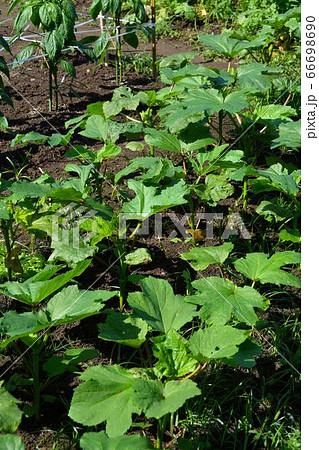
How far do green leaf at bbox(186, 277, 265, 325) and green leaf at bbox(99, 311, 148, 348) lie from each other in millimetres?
219

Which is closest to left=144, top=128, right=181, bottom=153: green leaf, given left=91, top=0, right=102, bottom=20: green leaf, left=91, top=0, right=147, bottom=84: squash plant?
left=91, top=0, right=147, bottom=84: squash plant

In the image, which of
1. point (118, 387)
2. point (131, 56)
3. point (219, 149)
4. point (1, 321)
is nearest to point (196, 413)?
point (118, 387)

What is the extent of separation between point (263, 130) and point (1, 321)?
2.38 m

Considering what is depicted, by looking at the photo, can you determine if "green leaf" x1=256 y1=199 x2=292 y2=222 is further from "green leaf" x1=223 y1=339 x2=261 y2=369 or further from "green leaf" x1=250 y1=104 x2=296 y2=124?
"green leaf" x1=223 y1=339 x2=261 y2=369

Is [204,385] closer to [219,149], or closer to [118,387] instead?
[118,387]

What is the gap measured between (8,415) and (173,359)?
1.94ft

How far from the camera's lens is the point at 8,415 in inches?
86.4

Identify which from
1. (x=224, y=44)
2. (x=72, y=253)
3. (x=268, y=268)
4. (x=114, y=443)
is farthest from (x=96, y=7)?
(x=114, y=443)

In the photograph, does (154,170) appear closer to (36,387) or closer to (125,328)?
(125,328)

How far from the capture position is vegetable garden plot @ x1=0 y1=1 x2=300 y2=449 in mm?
2295

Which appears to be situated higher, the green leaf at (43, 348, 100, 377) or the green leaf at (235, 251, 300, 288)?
the green leaf at (235, 251, 300, 288)

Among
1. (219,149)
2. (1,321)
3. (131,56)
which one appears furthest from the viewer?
(131,56)

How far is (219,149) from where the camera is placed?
3463 mm

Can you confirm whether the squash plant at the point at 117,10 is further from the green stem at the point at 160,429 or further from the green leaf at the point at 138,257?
the green stem at the point at 160,429
